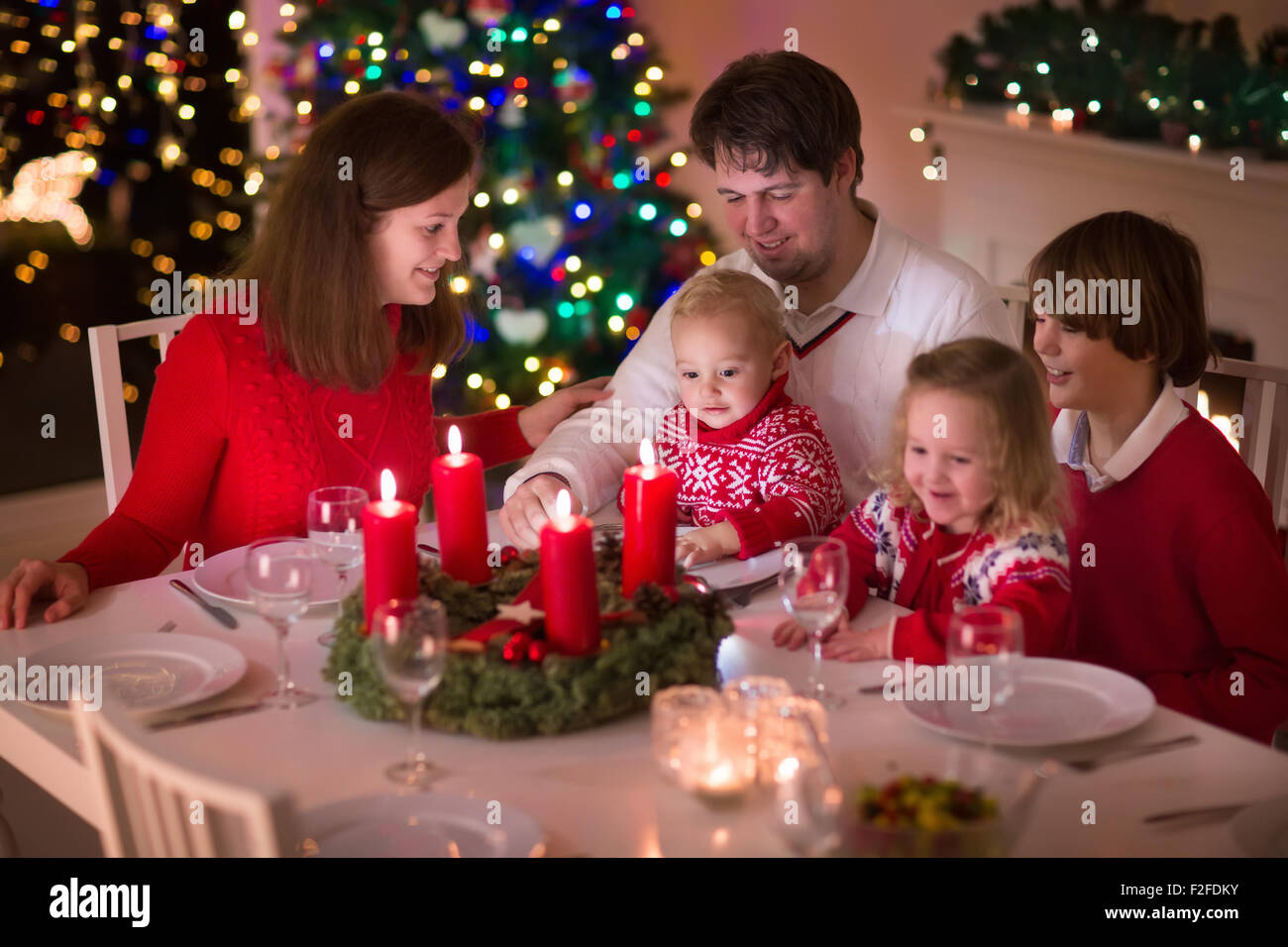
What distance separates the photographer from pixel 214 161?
4.41 meters

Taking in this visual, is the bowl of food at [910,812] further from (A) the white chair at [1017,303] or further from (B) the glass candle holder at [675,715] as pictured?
(A) the white chair at [1017,303]

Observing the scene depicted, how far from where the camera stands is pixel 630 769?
136 centimetres

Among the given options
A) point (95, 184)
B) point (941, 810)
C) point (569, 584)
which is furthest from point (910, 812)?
point (95, 184)

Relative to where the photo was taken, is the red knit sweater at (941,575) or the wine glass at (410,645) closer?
the wine glass at (410,645)

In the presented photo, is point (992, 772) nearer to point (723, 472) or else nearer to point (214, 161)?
point (723, 472)

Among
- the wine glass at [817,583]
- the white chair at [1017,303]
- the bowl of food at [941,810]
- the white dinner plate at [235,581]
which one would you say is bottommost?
the bowl of food at [941,810]

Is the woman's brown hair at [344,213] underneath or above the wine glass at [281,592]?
above

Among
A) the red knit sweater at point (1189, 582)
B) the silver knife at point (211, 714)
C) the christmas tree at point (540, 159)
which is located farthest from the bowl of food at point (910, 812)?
the christmas tree at point (540, 159)

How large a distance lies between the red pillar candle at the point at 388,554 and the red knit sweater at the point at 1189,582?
3.18ft

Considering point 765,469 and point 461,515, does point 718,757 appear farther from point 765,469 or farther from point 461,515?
point 765,469

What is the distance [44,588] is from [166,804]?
0.82 meters

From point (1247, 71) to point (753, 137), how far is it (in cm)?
194

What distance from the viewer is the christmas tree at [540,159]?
390 cm
